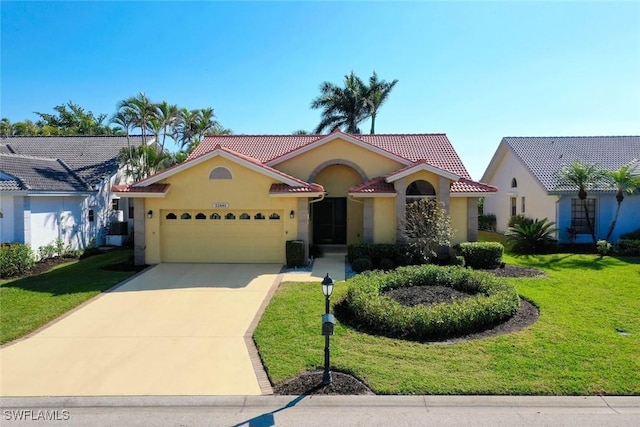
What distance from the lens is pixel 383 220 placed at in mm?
17172

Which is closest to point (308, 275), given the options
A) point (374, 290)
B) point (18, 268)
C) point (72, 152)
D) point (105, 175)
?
point (374, 290)

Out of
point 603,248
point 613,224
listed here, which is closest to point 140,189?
point 603,248

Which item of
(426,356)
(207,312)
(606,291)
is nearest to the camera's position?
(426,356)

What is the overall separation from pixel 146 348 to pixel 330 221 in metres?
12.8

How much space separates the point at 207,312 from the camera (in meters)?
10.6

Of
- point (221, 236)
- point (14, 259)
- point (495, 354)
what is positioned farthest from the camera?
point (221, 236)

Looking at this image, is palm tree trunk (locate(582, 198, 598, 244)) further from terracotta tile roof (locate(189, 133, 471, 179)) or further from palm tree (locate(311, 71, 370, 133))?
palm tree (locate(311, 71, 370, 133))

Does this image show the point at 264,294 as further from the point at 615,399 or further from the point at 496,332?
the point at 615,399

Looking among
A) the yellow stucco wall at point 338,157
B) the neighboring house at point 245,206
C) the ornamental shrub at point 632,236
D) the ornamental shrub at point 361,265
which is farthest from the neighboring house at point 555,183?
the ornamental shrub at point 361,265

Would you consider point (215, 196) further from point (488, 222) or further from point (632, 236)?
point (488, 222)

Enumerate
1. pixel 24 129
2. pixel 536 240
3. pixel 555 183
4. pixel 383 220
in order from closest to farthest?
1. pixel 383 220
2. pixel 536 240
3. pixel 555 183
4. pixel 24 129

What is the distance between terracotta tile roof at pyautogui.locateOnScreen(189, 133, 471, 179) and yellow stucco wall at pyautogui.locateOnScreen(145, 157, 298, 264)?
447 cm

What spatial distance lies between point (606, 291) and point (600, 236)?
11.1 m

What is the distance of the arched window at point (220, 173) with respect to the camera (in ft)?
54.0
